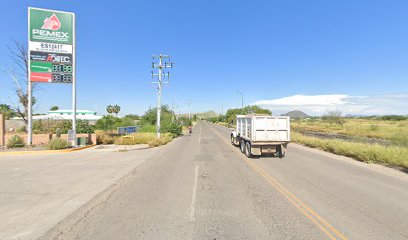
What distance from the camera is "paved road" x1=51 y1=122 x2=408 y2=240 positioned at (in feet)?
15.1

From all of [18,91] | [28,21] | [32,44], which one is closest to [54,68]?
[32,44]

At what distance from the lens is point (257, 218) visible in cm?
521

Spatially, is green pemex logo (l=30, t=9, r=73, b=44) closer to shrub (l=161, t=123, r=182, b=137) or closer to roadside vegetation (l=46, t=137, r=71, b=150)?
roadside vegetation (l=46, t=137, r=71, b=150)

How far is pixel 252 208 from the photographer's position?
5816mm

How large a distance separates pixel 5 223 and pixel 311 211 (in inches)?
260

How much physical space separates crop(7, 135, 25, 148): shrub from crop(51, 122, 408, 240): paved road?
46.4 ft

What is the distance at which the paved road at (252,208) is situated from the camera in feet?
15.1

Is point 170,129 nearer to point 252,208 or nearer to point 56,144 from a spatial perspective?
point 56,144

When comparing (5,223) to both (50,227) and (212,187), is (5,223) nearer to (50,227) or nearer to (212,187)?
(50,227)

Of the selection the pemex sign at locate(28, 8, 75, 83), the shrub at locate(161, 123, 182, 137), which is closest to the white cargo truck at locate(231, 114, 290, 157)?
the pemex sign at locate(28, 8, 75, 83)

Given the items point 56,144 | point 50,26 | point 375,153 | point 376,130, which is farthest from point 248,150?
point 376,130

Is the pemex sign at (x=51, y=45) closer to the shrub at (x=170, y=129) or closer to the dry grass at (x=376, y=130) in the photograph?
the shrub at (x=170, y=129)

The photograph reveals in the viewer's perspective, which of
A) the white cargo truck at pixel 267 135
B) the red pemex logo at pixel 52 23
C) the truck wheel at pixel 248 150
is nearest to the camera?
the white cargo truck at pixel 267 135

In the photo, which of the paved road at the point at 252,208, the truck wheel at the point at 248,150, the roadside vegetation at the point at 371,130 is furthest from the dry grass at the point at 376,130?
the truck wheel at the point at 248,150
